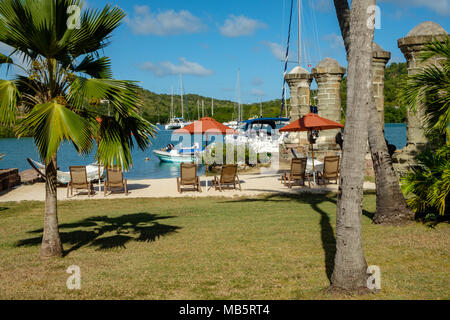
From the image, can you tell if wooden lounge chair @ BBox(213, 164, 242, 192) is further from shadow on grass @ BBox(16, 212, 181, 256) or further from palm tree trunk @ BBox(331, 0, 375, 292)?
palm tree trunk @ BBox(331, 0, 375, 292)

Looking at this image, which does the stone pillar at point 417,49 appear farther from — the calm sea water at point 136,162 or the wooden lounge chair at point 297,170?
the calm sea water at point 136,162

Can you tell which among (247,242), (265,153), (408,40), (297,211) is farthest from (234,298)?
(265,153)

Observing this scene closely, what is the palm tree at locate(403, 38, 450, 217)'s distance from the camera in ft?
22.5

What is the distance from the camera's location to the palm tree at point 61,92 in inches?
209

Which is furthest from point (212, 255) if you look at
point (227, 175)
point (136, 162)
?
point (136, 162)

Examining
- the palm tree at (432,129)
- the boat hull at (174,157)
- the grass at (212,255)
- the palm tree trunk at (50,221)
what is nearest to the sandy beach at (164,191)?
the grass at (212,255)

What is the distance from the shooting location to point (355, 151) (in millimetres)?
4363

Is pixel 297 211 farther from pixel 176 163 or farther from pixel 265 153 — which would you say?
pixel 176 163

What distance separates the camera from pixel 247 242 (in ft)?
22.1

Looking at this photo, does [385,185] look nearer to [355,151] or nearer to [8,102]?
[355,151]

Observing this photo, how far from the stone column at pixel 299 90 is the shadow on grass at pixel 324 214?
781 centimetres

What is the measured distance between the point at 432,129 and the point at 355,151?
388cm

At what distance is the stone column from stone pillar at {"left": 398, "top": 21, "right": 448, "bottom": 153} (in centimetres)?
739
